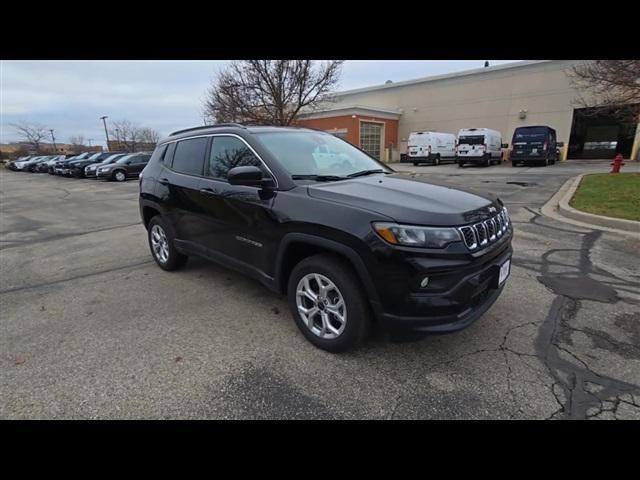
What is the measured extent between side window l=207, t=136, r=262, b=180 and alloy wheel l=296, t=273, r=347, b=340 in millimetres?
1169

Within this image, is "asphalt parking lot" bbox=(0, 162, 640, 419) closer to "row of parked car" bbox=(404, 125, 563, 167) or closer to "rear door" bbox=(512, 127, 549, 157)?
"rear door" bbox=(512, 127, 549, 157)

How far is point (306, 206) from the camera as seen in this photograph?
107 inches

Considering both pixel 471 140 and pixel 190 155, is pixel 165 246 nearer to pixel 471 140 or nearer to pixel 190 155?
pixel 190 155

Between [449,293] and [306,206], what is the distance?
3.95 ft

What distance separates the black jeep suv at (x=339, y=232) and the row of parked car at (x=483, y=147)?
21.7 metres

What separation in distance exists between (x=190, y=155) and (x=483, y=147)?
74.3 feet

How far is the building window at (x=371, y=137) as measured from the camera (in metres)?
31.3

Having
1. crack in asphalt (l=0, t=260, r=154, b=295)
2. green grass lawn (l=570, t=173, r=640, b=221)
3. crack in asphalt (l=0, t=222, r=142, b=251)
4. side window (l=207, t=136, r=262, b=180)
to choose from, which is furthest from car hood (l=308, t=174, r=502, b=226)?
crack in asphalt (l=0, t=222, r=142, b=251)

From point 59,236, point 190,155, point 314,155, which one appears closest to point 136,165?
point 59,236

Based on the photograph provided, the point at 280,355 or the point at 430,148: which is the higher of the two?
the point at 430,148

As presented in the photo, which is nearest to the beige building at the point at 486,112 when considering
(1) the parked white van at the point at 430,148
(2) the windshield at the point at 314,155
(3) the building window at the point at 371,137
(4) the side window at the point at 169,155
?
(3) the building window at the point at 371,137

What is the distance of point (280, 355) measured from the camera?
284 cm
